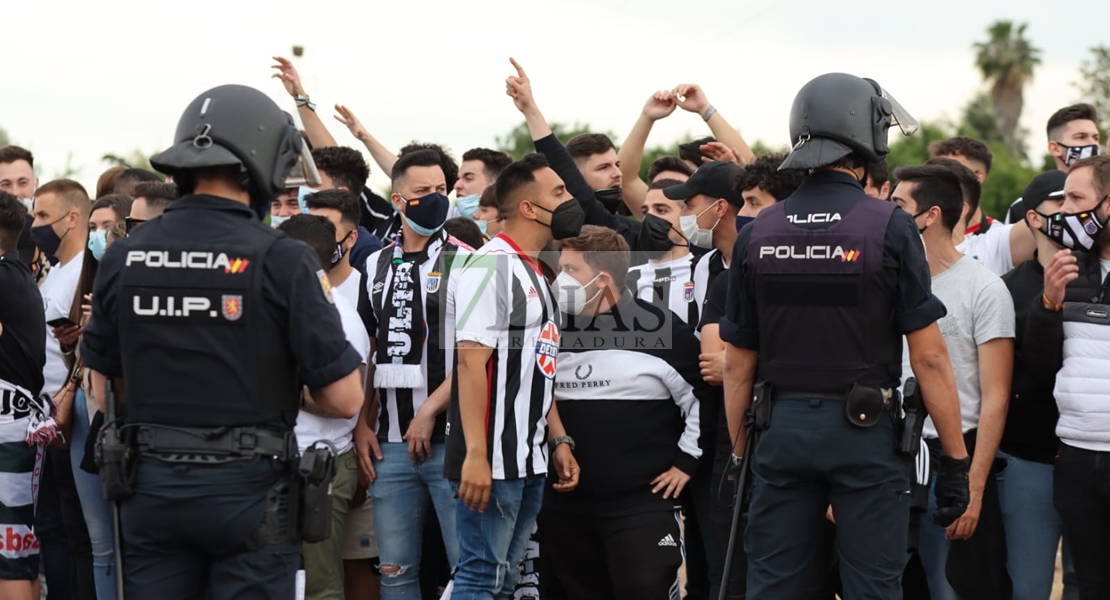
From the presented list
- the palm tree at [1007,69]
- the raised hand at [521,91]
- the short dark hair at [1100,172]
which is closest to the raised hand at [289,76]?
the raised hand at [521,91]

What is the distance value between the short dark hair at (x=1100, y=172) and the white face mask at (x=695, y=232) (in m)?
2.01

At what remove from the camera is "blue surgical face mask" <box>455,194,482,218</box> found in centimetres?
838

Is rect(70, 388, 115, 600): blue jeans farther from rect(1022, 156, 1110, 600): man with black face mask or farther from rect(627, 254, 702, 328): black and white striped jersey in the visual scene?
rect(1022, 156, 1110, 600): man with black face mask

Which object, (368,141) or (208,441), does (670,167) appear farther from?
(208,441)

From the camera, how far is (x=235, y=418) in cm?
404

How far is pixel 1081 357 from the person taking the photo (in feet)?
18.8

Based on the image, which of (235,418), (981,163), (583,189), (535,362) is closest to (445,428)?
(535,362)

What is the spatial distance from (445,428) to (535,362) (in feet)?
2.88

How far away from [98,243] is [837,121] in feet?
14.3

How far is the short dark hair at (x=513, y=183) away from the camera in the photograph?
582cm

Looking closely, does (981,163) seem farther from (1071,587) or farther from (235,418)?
(235,418)

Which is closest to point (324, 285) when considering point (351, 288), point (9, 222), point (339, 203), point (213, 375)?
point (213, 375)

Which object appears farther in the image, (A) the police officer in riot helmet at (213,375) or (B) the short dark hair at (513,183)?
(B) the short dark hair at (513,183)

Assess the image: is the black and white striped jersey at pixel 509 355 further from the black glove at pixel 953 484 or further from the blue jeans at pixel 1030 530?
the blue jeans at pixel 1030 530
